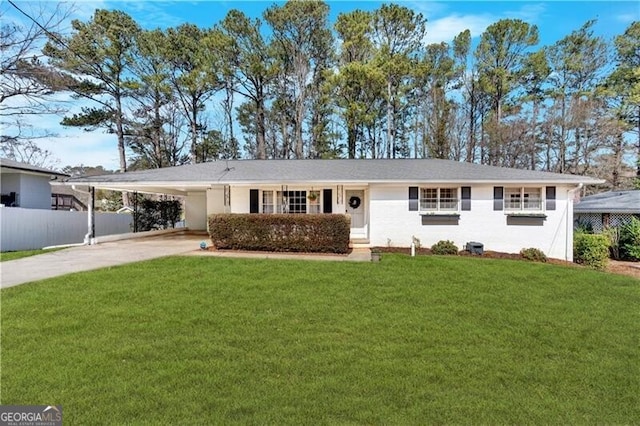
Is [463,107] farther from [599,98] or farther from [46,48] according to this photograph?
[46,48]

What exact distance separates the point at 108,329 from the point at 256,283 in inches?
116

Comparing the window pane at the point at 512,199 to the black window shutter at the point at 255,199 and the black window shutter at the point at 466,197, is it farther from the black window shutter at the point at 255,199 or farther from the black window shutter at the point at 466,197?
the black window shutter at the point at 255,199

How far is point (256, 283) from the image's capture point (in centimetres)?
723

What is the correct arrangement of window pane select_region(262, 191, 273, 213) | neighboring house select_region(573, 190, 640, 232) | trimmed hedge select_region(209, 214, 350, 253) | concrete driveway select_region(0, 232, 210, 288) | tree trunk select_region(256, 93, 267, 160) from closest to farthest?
concrete driveway select_region(0, 232, 210, 288), trimmed hedge select_region(209, 214, 350, 253), window pane select_region(262, 191, 273, 213), neighboring house select_region(573, 190, 640, 232), tree trunk select_region(256, 93, 267, 160)

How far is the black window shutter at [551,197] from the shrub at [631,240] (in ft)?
15.5

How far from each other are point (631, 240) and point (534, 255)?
5.64 meters

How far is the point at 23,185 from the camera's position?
15.8 m

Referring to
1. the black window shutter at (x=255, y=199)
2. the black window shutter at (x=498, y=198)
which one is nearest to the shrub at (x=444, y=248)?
the black window shutter at (x=498, y=198)

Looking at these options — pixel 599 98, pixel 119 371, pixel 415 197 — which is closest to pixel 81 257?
pixel 119 371

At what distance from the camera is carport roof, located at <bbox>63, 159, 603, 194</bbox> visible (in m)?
12.5

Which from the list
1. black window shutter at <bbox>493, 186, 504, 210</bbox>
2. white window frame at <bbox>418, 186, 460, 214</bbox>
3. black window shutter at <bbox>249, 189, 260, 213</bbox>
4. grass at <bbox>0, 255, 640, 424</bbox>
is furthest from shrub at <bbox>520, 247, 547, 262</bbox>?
black window shutter at <bbox>249, 189, 260, 213</bbox>

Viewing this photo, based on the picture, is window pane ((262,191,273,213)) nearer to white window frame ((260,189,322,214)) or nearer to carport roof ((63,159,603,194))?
white window frame ((260,189,322,214))

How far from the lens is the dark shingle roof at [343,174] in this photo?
12.6 m

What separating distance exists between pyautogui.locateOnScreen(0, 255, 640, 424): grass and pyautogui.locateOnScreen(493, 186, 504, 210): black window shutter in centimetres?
533
